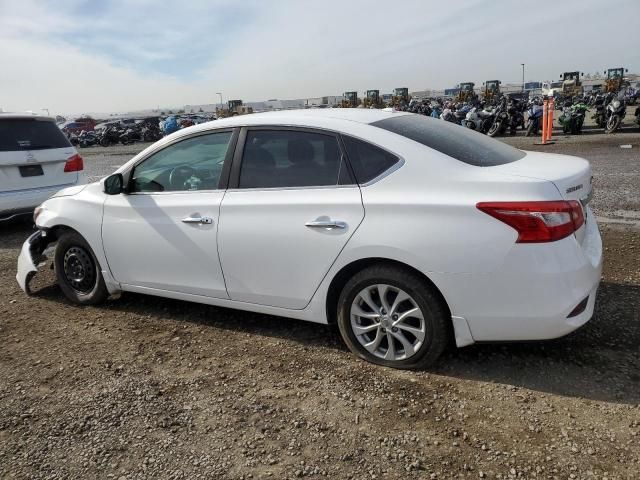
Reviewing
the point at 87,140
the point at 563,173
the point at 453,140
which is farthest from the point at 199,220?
the point at 87,140

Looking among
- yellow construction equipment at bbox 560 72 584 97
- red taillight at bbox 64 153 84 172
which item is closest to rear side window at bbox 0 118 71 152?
red taillight at bbox 64 153 84 172

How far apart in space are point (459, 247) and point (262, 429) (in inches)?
57.0

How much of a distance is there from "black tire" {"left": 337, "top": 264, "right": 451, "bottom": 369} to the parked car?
19.1ft

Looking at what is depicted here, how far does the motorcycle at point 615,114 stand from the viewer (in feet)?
53.3

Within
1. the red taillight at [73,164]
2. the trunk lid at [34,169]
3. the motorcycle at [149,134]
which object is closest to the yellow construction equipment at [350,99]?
the motorcycle at [149,134]

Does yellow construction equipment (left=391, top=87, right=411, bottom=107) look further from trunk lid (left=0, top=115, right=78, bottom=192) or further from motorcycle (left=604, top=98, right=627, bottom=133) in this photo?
trunk lid (left=0, top=115, right=78, bottom=192)

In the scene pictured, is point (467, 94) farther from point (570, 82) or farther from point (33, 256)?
point (33, 256)

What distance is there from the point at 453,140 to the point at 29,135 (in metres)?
6.33

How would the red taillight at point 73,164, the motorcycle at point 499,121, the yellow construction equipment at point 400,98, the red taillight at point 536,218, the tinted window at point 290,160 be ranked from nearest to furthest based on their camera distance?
the red taillight at point 536,218, the tinted window at point 290,160, the red taillight at point 73,164, the motorcycle at point 499,121, the yellow construction equipment at point 400,98

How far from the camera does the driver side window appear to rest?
381cm

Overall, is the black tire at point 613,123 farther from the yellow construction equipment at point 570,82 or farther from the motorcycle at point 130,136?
the yellow construction equipment at point 570,82

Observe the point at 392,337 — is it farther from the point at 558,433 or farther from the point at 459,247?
the point at 558,433

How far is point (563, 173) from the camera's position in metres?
3.00

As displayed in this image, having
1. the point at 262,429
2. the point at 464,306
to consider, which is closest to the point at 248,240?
the point at 262,429
